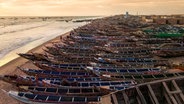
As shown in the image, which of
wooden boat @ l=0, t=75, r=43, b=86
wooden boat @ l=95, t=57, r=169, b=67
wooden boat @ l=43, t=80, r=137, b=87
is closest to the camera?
wooden boat @ l=43, t=80, r=137, b=87

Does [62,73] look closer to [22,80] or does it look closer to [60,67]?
[60,67]

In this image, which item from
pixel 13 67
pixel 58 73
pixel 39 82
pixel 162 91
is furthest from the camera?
pixel 13 67

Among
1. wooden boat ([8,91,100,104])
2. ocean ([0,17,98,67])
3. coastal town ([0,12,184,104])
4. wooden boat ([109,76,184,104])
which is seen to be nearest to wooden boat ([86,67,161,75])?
coastal town ([0,12,184,104])

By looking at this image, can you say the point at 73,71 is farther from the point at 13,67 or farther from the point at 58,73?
the point at 13,67

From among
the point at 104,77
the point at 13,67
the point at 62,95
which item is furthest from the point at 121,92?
the point at 13,67

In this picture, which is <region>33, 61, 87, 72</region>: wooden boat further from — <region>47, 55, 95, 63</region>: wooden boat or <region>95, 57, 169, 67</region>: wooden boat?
<region>95, 57, 169, 67</region>: wooden boat

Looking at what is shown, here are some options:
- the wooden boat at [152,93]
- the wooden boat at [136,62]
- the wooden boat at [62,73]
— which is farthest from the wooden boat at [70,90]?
the wooden boat at [136,62]
